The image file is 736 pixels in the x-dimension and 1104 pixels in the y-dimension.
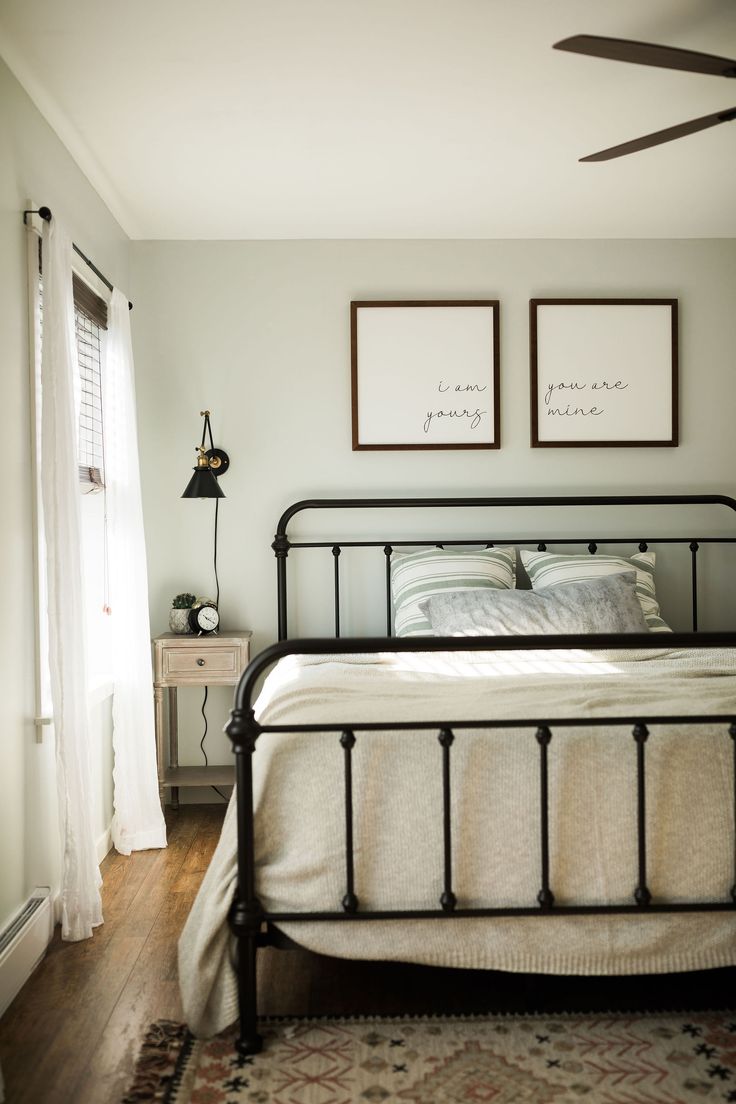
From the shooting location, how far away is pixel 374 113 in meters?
2.54

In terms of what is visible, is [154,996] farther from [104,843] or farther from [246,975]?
[104,843]

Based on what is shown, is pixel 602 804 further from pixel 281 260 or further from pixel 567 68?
pixel 281 260

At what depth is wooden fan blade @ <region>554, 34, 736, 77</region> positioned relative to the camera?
5.49 ft

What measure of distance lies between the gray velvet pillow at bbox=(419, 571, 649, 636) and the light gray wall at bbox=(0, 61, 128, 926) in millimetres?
1399

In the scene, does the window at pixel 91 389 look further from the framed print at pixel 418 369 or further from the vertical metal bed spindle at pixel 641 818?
the vertical metal bed spindle at pixel 641 818

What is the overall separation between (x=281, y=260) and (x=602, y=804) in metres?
2.70

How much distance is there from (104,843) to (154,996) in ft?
3.37

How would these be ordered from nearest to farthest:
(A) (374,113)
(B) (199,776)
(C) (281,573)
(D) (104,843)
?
(A) (374,113), (D) (104,843), (B) (199,776), (C) (281,573)

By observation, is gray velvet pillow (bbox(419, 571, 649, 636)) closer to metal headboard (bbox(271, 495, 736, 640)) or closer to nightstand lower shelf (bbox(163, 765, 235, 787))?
metal headboard (bbox(271, 495, 736, 640))

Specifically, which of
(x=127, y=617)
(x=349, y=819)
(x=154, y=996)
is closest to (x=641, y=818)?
(x=349, y=819)

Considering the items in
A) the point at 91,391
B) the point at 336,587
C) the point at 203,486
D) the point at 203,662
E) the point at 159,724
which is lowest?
the point at 159,724

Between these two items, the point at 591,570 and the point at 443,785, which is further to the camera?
the point at 591,570

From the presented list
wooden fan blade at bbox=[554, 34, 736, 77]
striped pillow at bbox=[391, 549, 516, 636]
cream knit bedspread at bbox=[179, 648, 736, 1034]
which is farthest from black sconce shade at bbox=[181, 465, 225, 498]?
wooden fan blade at bbox=[554, 34, 736, 77]

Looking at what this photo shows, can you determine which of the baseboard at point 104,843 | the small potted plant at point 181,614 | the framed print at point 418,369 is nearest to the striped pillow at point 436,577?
the framed print at point 418,369
